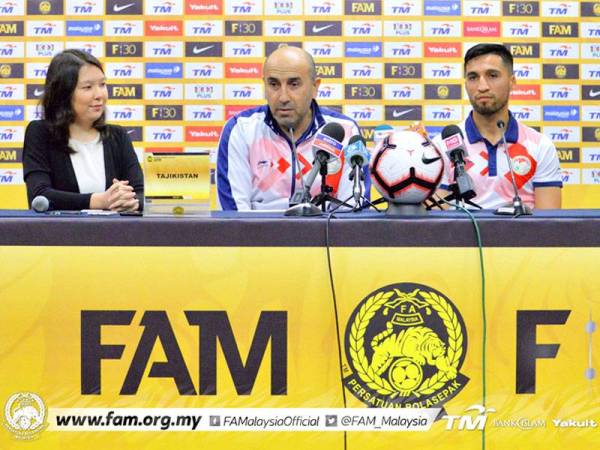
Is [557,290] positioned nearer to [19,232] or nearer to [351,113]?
[19,232]

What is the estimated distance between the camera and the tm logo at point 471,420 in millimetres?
1962

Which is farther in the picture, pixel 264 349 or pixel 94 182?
pixel 94 182

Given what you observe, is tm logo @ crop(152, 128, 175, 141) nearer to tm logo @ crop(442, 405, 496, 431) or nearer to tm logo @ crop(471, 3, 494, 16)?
tm logo @ crop(471, 3, 494, 16)

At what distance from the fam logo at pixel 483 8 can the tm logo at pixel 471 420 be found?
12.1 ft

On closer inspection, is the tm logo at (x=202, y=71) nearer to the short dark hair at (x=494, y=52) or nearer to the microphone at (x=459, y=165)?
the short dark hair at (x=494, y=52)

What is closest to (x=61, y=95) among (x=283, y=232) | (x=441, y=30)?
(x=283, y=232)

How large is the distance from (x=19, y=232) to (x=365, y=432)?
914 mm

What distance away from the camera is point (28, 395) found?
1960 millimetres

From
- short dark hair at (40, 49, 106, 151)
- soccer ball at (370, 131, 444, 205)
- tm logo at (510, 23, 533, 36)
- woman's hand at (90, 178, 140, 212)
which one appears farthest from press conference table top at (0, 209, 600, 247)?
tm logo at (510, 23, 533, 36)

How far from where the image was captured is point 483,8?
5191 mm

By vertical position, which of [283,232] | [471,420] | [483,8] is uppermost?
[483,8]

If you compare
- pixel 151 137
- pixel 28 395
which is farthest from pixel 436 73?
pixel 28 395

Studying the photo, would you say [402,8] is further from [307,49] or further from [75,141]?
[75,141]

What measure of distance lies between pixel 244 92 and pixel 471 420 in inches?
141
